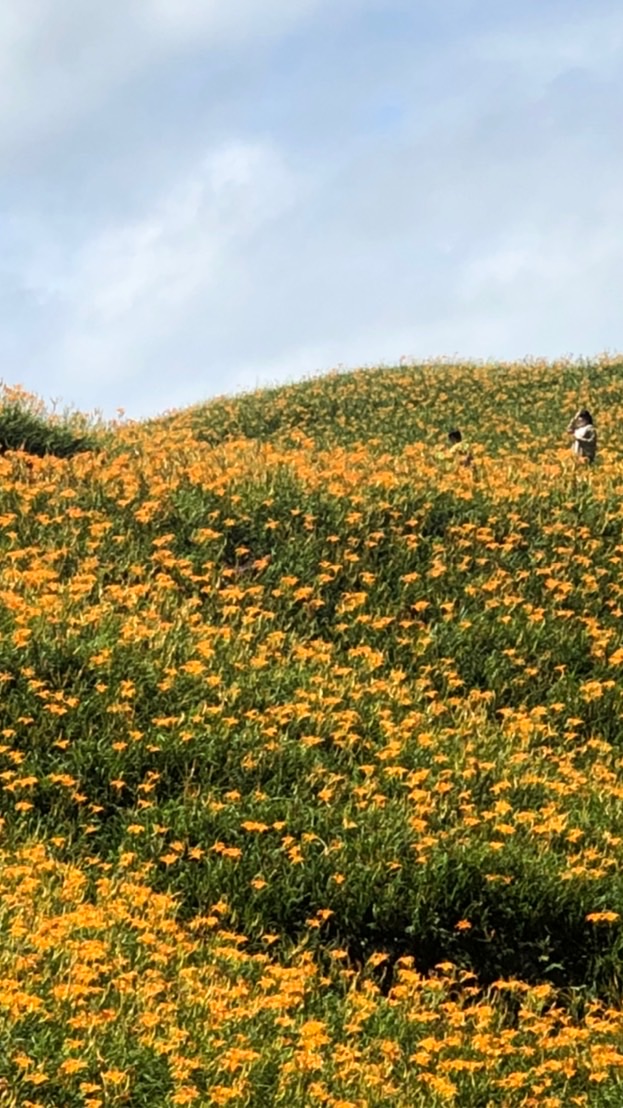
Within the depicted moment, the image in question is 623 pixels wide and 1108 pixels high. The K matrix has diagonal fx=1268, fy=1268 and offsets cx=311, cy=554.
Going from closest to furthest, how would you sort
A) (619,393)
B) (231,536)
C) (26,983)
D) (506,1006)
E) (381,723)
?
1. (26,983)
2. (506,1006)
3. (381,723)
4. (231,536)
5. (619,393)

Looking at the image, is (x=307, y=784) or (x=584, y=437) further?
(x=584, y=437)

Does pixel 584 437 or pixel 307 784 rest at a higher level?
pixel 584 437

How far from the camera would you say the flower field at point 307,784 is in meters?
6.77

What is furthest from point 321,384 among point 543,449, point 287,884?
point 287,884

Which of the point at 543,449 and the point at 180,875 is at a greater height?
the point at 543,449

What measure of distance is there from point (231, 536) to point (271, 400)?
20.8m

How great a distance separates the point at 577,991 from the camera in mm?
8469

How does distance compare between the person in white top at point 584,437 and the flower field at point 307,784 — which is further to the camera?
the person in white top at point 584,437

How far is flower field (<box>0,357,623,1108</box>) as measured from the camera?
22.2 ft

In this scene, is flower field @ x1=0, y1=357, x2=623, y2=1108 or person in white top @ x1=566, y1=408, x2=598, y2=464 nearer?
flower field @ x1=0, y1=357, x2=623, y2=1108

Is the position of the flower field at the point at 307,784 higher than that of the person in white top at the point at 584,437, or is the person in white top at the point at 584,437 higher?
the person in white top at the point at 584,437

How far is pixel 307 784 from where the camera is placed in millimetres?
9922

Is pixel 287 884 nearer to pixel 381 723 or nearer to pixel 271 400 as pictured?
pixel 381 723

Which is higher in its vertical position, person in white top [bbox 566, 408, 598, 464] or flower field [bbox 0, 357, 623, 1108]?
person in white top [bbox 566, 408, 598, 464]
